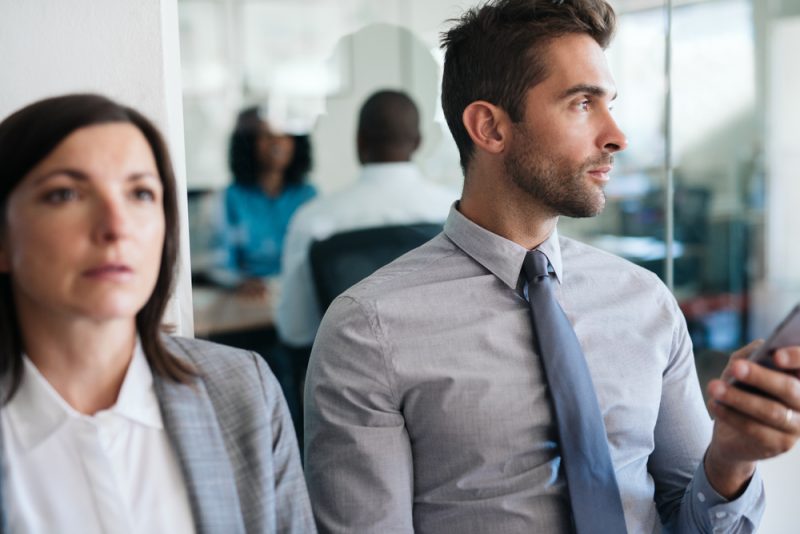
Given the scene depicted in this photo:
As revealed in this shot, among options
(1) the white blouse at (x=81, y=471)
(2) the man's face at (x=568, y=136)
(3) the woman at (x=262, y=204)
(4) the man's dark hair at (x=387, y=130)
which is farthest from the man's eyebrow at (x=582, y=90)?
(3) the woman at (x=262, y=204)

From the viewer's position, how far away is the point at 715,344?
517 centimetres

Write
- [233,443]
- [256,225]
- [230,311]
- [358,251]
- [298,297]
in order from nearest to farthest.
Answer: [233,443] < [358,251] < [298,297] < [230,311] < [256,225]

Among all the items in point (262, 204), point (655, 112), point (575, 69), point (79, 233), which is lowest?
point (262, 204)

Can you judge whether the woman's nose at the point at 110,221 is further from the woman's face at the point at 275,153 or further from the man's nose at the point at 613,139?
the woman's face at the point at 275,153

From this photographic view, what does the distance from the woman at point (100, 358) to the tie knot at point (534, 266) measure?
0.57 m

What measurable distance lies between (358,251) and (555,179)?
0.97 meters

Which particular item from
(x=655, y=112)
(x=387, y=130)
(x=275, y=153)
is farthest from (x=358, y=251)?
(x=655, y=112)

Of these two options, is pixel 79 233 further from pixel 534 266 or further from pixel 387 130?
pixel 387 130

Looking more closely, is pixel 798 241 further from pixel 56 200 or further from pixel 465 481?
pixel 56 200

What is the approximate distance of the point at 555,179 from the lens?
1.46 meters

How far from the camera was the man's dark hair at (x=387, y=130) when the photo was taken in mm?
2855

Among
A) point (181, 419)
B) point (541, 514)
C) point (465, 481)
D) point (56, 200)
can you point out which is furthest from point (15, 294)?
point (541, 514)

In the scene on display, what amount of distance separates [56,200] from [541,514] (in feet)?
2.81

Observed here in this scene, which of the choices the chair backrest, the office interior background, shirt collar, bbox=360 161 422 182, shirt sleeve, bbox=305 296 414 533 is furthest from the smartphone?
the office interior background
